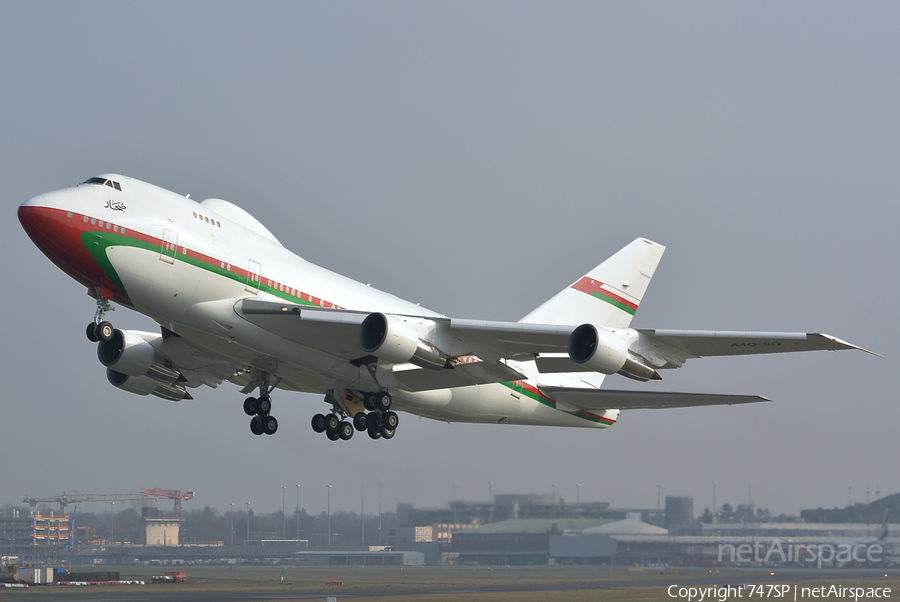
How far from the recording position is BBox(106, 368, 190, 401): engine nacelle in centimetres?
3294

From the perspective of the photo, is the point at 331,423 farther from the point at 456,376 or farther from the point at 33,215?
the point at 33,215

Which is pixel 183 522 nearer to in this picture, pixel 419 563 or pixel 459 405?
pixel 419 563

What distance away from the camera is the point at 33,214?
22891 millimetres

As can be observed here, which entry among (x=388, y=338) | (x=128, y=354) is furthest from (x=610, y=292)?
(x=128, y=354)

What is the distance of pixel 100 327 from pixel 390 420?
9.54 metres

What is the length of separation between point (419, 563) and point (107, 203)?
1838 inches

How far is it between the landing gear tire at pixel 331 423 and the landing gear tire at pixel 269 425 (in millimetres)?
1711

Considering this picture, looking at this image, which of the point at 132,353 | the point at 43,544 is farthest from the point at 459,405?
the point at 43,544

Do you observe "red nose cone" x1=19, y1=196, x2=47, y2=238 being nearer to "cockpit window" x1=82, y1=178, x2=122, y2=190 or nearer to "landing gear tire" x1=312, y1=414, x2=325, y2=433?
"cockpit window" x1=82, y1=178, x2=122, y2=190

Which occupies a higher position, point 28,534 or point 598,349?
point 598,349

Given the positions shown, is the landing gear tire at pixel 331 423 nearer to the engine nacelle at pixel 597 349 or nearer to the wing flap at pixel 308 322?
the wing flap at pixel 308 322

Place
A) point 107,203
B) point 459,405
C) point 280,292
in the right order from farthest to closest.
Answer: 1. point 459,405
2. point 280,292
3. point 107,203

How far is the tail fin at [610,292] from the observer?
117 ft

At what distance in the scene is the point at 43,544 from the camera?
299 ft
